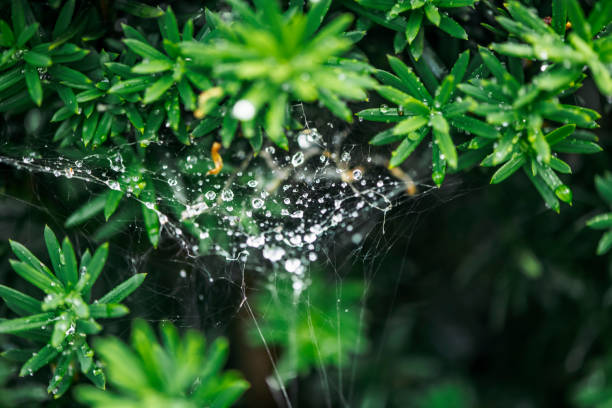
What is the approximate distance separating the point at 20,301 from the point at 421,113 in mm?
777

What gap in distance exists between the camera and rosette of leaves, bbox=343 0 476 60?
0.73 metres

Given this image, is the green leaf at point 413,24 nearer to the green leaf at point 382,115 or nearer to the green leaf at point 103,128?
the green leaf at point 382,115

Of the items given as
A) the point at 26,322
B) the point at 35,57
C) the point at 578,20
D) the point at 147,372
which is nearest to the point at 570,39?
the point at 578,20

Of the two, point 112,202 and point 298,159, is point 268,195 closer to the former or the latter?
point 298,159

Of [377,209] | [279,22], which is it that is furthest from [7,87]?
[377,209]

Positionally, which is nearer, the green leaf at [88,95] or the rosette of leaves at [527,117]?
the rosette of leaves at [527,117]

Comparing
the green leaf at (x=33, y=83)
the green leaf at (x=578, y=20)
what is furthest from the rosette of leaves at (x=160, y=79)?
the green leaf at (x=578, y=20)

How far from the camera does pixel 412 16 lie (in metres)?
0.76

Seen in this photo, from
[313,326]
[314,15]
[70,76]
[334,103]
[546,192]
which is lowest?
[313,326]

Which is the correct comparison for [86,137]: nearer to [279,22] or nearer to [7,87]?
[7,87]

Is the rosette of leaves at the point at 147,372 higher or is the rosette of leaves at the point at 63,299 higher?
the rosette of leaves at the point at 63,299

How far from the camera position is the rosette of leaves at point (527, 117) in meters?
0.66

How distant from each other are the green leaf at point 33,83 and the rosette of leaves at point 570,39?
747 mm

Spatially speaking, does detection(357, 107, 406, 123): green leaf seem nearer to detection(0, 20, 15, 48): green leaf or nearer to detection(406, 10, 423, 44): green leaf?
detection(406, 10, 423, 44): green leaf
